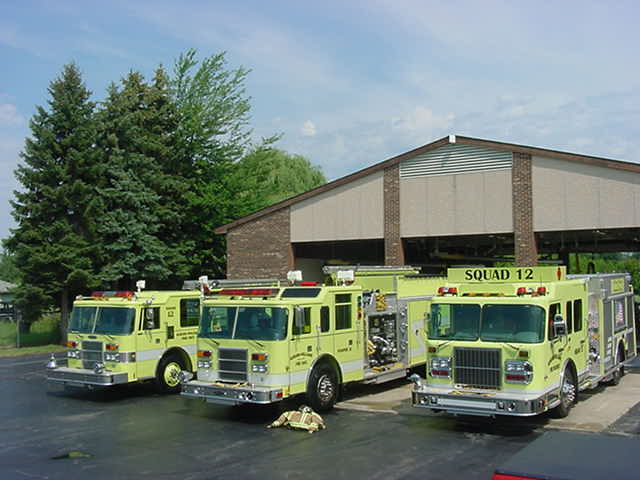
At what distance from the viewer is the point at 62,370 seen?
15.8 meters

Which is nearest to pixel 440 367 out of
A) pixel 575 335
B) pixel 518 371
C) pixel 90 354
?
pixel 518 371

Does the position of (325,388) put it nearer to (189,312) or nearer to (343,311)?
(343,311)

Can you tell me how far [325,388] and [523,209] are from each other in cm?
1188

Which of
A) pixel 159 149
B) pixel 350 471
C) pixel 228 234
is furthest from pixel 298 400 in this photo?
pixel 159 149

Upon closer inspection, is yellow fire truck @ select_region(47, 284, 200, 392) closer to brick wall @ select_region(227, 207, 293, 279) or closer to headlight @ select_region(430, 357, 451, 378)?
headlight @ select_region(430, 357, 451, 378)

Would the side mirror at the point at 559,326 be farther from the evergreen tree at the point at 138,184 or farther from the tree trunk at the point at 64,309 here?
the tree trunk at the point at 64,309

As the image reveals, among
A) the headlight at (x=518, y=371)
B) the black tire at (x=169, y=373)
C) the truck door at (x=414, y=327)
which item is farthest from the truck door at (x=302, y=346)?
the black tire at (x=169, y=373)

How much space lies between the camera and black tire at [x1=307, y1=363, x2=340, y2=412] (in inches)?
519

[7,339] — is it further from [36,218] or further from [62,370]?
[62,370]

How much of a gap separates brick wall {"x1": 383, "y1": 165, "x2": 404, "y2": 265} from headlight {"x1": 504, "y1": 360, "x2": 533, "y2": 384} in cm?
1357

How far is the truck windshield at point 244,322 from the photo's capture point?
12836mm

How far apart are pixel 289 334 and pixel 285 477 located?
3932mm

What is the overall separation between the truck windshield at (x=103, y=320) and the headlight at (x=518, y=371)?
869cm

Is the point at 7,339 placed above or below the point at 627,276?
below
